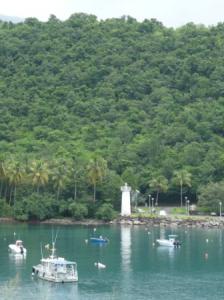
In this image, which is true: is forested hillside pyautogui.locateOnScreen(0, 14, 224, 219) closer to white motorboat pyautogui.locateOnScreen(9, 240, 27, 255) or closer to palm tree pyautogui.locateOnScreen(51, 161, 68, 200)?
palm tree pyautogui.locateOnScreen(51, 161, 68, 200)

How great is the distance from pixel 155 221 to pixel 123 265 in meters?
39.3

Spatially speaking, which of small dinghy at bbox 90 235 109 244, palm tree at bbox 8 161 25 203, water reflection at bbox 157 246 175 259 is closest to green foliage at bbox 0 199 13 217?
palm tree at bbox 8 161 25 203

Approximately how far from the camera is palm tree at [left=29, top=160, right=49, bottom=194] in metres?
128

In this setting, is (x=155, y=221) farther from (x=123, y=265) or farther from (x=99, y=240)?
(x=123, y=265)

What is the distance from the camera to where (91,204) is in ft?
426

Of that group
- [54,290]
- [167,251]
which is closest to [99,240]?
[167,251]

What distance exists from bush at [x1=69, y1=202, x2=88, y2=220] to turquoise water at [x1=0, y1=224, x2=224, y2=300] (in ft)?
21.3

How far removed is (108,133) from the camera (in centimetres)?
16675

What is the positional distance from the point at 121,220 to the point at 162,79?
7509 centimetres

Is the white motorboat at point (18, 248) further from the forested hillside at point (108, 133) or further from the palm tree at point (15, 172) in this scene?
the palm tree at point (15, 172)

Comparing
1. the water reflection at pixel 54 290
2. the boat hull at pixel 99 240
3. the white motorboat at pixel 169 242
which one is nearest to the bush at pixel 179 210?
the white motorboat at pixel 169 242

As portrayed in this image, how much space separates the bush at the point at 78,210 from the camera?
12596cm

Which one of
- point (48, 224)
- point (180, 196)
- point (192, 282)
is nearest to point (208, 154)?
point (180, 196)

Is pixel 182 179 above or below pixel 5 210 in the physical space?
above
